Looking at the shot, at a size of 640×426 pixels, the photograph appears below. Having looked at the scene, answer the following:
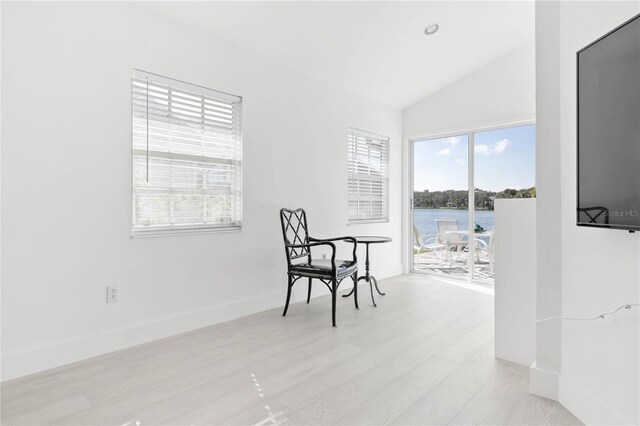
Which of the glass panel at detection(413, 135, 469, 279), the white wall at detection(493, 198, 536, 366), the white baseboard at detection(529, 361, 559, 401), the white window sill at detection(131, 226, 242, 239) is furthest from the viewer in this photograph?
the glass panel at detection(413, 135, 469, 279)

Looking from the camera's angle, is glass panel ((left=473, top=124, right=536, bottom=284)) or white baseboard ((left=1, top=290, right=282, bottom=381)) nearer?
white baseboard ((left=1, top=290, right=282, bottom=381))

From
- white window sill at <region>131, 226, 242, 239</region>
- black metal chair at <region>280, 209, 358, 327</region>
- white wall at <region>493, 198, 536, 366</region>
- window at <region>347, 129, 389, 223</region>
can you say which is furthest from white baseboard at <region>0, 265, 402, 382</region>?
white wall at <region>493, 198, 536, 366</region>

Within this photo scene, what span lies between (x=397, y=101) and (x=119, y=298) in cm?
409

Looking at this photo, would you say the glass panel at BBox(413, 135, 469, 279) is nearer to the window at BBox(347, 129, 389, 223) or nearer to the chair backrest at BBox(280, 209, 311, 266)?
the window at BBox(347, 129, 389, 223)

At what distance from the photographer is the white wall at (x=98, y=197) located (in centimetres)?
210

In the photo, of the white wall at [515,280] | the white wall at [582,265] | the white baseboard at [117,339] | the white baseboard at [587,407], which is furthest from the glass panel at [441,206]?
the white baseboard at [587,407]

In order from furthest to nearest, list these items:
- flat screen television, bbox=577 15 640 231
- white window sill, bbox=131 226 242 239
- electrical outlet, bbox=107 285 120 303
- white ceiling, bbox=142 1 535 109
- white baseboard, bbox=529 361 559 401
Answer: white ceiling, bbox=142 1 535 109 < white window sill, bbox=131 226 242 239 < electrical outlet, bbox=107 285 120 303 < white baseboard, bbox=529 361 559 401 < flat screen television, bbox=577 15 640 231

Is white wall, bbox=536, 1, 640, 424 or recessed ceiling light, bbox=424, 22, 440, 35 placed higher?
recessed ceiling light, bbox=424, 22, 440, 35

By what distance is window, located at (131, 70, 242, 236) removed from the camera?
2.67m

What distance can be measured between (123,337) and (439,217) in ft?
13.2

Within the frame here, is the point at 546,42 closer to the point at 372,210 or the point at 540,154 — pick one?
the point at 540,154

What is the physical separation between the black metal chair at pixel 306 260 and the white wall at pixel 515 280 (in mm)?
1236

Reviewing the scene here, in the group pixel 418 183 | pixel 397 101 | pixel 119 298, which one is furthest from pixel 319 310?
pixel 397 101

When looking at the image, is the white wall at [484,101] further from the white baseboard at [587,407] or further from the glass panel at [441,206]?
the white baseboard at [587,407]
